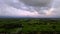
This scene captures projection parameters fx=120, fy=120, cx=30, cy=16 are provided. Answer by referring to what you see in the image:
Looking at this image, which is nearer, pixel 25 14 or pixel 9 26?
pixel 9 26

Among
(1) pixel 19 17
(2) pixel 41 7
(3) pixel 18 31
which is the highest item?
(2) pixel 41 7

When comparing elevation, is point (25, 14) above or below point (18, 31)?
above

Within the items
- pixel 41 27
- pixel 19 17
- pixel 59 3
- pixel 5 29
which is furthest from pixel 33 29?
pixel 59 3

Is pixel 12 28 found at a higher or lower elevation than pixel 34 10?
lower

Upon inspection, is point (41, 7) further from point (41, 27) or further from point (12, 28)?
point (12, 28)

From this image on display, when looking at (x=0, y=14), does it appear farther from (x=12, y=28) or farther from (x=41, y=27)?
(x=41, y=27)

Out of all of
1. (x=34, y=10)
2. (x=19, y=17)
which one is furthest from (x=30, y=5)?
(x=19, y=17)
